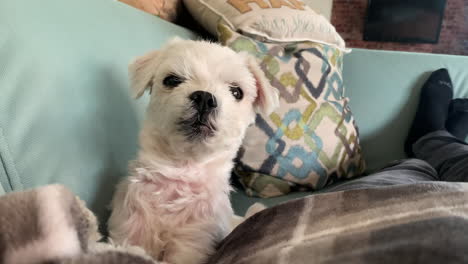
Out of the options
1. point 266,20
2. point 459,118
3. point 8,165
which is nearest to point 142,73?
point 8,165

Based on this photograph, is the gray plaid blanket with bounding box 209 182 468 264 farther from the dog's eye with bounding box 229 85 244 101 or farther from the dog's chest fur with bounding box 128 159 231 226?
the dog's eye with bounding box 229 85 244 101

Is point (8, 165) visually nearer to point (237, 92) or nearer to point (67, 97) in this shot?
point (67, 97)

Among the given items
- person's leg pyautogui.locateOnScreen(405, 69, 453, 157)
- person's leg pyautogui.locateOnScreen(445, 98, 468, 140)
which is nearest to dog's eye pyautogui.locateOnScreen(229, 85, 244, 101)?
person's leg pyautogui.locateOnScreen(405, 69, 453, 157)

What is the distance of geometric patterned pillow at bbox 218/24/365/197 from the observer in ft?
3.37

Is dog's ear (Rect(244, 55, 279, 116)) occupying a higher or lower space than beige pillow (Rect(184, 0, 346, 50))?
lower

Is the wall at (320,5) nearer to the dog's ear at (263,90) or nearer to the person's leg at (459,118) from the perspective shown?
the person's leg at (459,118)

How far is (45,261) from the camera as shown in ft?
0.93

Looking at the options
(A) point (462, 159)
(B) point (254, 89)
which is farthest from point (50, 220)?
(A) point (462, 159)

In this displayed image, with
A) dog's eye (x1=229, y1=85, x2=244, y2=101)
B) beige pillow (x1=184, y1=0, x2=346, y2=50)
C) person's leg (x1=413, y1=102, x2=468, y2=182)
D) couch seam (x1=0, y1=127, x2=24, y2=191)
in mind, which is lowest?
person's leg (x1=413, y1=102, x2=468, y2=182)

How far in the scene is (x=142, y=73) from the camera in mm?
700

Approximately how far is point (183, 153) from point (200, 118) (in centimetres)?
8

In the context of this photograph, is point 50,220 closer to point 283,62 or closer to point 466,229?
point 466,229

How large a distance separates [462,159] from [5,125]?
1158 mm

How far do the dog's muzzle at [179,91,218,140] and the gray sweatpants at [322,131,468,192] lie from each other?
41 centimetres
